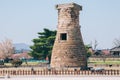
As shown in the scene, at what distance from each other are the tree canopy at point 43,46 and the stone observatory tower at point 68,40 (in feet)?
73.2

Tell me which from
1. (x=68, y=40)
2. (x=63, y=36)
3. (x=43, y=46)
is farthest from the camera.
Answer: (x=43, y=46)

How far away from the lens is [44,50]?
64062 millimetres

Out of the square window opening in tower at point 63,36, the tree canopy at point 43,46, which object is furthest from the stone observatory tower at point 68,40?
the tree canopy at point 43,46

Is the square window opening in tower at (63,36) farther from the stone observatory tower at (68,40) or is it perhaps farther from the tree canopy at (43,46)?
the tree canopy at (43,46)

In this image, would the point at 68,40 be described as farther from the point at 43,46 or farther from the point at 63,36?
the point at 43,46

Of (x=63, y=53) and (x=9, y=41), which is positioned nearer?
(x=63, y=53)

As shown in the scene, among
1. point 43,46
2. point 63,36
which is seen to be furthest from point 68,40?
point 43,46

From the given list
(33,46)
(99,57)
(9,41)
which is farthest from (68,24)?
(9,41)

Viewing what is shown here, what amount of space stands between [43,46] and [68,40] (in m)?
23.2

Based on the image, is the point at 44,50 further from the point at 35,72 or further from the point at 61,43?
the point at 35,72

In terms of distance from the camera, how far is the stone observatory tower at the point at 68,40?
132 ft

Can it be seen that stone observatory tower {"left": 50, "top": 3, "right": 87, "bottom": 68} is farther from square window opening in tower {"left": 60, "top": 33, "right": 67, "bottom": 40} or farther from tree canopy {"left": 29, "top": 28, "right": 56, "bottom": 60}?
tree canopy {"left": 29, "top": 28, "right": 56, "bottom": 60}

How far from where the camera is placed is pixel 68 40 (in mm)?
40688

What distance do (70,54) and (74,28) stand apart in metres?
3.16
